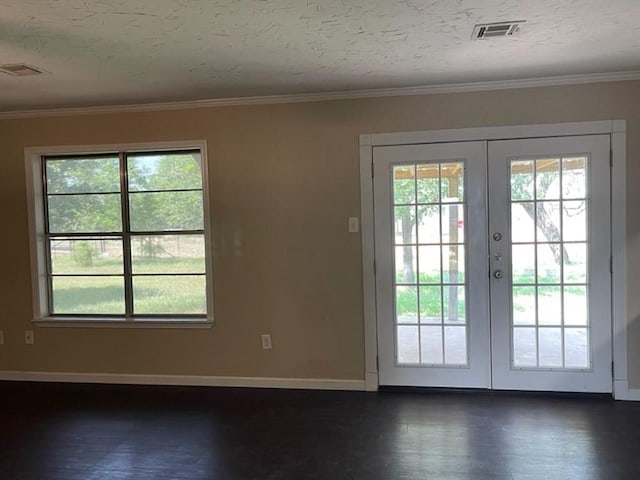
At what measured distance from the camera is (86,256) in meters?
4.11

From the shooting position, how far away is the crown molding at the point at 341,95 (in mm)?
3312

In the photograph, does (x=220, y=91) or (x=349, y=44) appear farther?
(x=220, y=91)

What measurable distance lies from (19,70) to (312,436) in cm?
297

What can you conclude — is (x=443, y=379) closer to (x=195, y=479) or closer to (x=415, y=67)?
(x=195, y=479)

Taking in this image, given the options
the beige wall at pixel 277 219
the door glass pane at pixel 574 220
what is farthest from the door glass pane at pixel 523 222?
the beige wall at pixel 277 219

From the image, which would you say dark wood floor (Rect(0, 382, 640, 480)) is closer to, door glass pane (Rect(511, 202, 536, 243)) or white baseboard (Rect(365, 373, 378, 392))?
white baseboard (Rect(365, 373, 378, 392))

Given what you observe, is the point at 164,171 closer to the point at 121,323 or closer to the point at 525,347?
the point at 121,323

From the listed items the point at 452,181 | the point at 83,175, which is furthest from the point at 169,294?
the point at 452,181

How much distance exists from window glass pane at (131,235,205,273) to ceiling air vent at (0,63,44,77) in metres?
1.52

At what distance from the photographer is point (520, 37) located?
2.53 metres

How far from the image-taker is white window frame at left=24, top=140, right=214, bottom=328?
3857 millimetres

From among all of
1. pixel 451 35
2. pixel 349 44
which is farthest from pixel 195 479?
pixel 451 35

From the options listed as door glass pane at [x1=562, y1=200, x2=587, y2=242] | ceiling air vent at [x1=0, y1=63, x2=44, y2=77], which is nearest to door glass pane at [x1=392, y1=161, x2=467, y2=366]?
door glass pane at [x1=562, y1=200, x2=587, y2=242]

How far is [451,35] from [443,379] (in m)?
2.50
